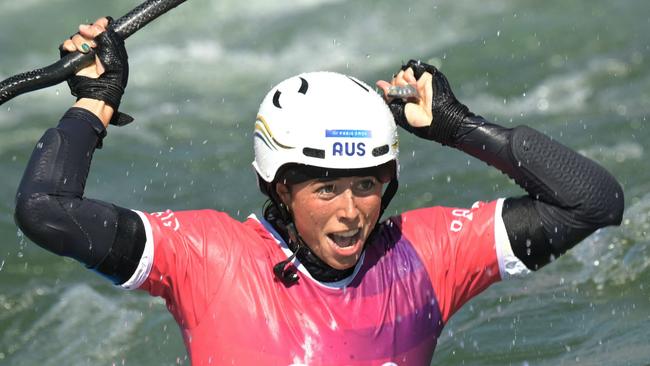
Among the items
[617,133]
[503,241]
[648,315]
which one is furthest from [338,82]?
[617,133]

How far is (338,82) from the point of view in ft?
16.6

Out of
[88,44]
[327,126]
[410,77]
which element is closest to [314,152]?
[327,126]

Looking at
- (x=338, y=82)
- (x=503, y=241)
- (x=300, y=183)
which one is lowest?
(x=503, y=241)

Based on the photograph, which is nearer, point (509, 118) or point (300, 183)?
point (300, 183)

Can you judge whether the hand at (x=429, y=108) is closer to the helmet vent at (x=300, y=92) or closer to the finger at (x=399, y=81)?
the finger at (x=399, y=81)

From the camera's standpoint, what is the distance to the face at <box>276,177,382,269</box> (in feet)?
16.2

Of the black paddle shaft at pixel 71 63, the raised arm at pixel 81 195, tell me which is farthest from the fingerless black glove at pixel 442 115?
the raised arm at pixel 81 195

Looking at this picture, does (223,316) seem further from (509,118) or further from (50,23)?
(50,23)

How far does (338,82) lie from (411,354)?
3.48ft

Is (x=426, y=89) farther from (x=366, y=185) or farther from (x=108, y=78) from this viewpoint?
(x=108, y=78)

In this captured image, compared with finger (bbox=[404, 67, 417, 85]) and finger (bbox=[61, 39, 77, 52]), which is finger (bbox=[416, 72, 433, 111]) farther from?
finger (bbox=[61, 39, 77, 52])

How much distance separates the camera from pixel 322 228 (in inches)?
197

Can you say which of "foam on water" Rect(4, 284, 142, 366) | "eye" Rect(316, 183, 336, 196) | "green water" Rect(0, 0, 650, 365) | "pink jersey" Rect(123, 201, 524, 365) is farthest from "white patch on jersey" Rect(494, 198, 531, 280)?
"foam on water" Rect(4, 284, 142, 366)

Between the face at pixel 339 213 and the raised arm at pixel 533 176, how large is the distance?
44cm
